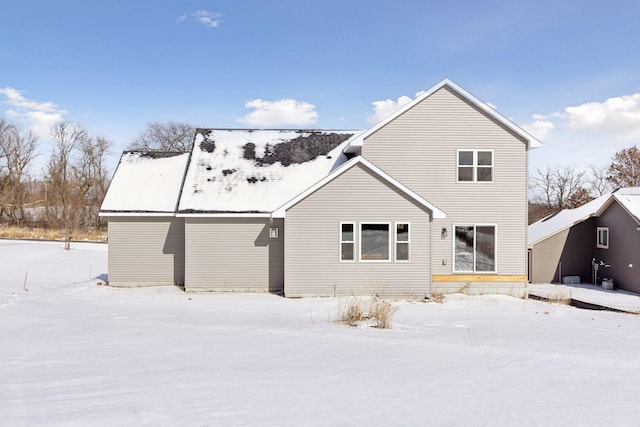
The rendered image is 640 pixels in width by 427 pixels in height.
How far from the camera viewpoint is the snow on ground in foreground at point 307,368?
17.4 feet

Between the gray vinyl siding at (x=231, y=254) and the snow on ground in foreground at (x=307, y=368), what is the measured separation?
15.0ft

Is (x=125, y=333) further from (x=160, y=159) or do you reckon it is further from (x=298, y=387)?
(x=160, y=159)

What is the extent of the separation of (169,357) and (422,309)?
858cm

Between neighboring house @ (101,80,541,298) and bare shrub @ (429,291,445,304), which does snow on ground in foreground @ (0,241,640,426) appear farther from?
neighboring house @ (101,80,541,298)

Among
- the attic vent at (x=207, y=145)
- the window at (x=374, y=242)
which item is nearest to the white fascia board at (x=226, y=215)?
the window at (x=374, y=242)

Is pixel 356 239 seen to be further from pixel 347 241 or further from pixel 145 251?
pixel 145 251

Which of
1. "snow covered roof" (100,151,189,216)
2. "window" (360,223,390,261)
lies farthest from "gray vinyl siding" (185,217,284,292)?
"window" (360,223,390,261)

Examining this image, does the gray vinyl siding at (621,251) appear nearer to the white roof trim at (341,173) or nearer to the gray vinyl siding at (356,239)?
the white roof trim at (341,173)

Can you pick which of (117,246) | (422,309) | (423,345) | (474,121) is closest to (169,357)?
(423,345)

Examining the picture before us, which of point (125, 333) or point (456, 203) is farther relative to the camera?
point (456, 203)

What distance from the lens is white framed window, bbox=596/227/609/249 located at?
21.5 metres

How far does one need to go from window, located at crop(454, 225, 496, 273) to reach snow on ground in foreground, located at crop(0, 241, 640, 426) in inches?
182

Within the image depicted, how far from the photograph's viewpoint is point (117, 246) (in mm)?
18312

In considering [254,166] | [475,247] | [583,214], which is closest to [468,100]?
[475,247]
